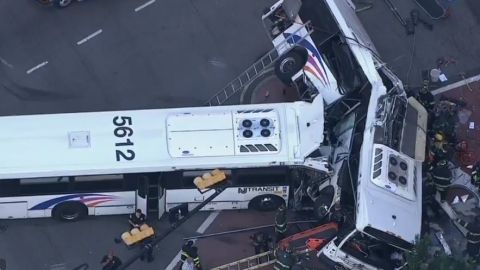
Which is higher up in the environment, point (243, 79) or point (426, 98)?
point (243, 79)

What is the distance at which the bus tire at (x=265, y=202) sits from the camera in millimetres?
24828

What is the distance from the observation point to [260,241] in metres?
24.6

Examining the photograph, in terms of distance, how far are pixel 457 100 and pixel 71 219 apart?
38.6ft

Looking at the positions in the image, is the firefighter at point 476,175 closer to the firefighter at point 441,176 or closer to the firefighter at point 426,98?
the firefighter at point 441,176

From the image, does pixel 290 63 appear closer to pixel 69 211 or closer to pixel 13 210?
pixel 69 211

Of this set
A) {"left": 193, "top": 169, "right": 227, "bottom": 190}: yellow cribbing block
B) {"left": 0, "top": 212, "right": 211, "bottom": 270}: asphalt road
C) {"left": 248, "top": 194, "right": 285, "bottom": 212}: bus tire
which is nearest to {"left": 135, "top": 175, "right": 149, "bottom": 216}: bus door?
{"left": 193, "top": 169, "right": 227, "bottom": 190}: yellow cribbing block

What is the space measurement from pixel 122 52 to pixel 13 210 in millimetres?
6307

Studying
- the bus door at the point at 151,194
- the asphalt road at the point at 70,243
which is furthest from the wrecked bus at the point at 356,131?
the asphalt road at the point at 70,243

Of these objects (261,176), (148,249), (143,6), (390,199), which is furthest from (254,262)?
(143,6)

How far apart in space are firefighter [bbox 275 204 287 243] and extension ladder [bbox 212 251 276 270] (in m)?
0.51

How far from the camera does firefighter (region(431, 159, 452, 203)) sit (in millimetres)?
24516

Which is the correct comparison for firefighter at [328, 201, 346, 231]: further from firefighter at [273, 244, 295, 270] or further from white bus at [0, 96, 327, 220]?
firefighter at [273, 244, 295, 270]

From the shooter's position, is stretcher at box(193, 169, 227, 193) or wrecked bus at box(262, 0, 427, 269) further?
stretcher at box(193, 169, 227, 193)

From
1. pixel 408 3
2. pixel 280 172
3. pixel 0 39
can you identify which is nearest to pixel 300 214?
pixel 280 172
